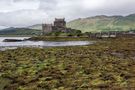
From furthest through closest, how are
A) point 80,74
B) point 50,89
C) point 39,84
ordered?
point 80,74 → point 39,84 → point 50,89

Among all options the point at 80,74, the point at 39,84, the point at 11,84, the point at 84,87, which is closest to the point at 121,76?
the point at 80,74

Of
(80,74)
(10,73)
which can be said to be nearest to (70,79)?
(80,74)

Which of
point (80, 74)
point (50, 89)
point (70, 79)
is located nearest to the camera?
point (50, 89)

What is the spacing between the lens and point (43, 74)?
25000 mm

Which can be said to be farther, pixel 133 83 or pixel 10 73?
pixel 10 73

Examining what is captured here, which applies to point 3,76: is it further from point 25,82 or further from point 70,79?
point 70,79

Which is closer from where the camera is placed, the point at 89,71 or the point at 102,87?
the point at 102,87

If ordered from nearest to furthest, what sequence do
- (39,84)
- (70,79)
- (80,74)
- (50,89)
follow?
(50,89) → (39,84) → (70,79) → (80,74)

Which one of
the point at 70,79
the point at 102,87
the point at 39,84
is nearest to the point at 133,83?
the point at 102,87

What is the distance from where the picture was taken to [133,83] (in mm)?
20031

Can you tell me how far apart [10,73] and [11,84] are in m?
4.72

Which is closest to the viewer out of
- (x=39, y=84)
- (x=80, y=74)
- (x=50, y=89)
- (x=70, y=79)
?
(x=50, y=89)

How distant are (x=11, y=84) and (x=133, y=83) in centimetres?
840

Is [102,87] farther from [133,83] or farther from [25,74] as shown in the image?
[25,74]
